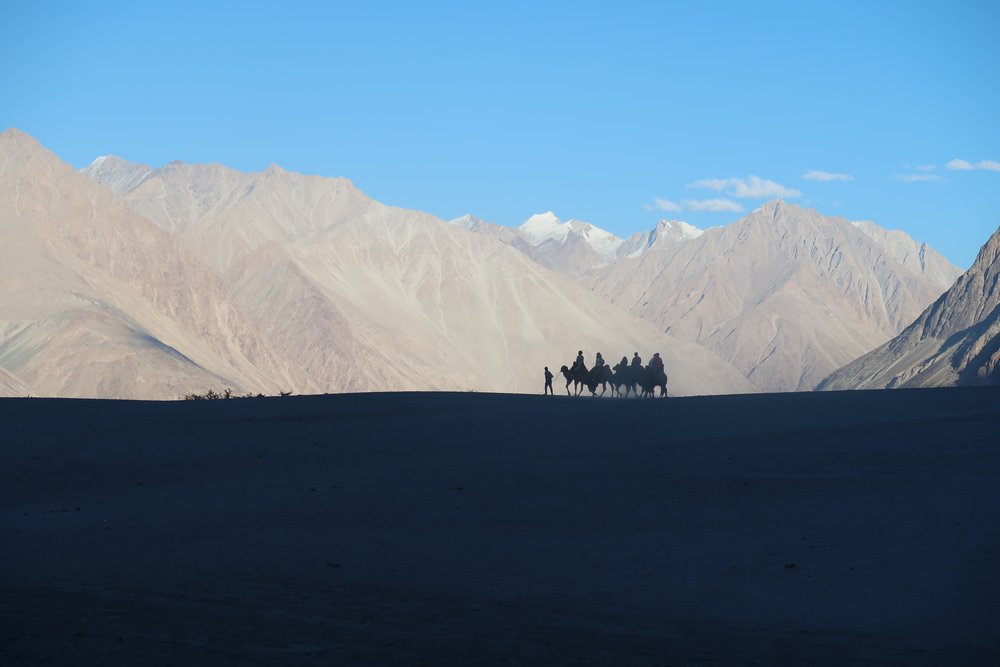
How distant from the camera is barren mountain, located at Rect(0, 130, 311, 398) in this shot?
117312 millimetres

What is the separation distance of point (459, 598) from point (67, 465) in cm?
1026

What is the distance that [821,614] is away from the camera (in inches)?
402

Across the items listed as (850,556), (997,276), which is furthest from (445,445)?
(997,276)

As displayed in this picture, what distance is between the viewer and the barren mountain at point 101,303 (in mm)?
117312

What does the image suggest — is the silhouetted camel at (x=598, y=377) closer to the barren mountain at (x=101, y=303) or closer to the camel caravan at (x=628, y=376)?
the camel caravan at (x=628, y=376)

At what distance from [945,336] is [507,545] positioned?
597 feet

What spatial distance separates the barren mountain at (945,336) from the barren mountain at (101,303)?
78.2 metres

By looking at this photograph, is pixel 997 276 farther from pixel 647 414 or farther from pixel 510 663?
pixel 510 663

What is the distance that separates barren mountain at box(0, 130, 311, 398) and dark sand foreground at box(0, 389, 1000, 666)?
9842cm

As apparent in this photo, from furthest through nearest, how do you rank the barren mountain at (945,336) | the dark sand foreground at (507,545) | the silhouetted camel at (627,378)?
the barren mountain at (945,336), the silhouetted camel at (627,378), the dark sand foreground at (507,545)

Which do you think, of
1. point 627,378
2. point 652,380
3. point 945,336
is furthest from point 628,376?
point 945,336

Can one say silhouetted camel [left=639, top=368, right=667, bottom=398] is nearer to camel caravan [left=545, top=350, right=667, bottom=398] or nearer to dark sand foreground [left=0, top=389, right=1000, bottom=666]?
camel caravan [left=545, top=350, right=667, bottom=398]

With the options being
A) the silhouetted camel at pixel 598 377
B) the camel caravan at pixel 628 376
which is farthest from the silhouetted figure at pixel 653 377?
the silhouetted camel at pixel 598 377

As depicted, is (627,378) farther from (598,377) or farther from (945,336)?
(945,336)
